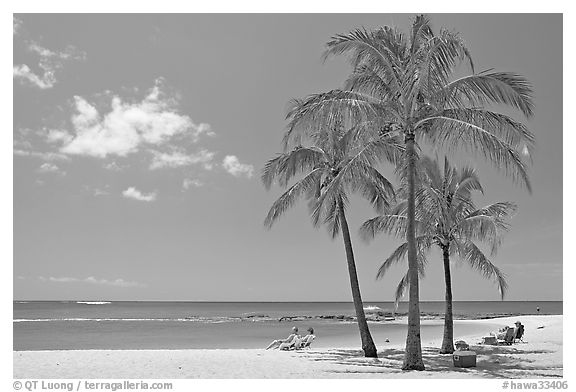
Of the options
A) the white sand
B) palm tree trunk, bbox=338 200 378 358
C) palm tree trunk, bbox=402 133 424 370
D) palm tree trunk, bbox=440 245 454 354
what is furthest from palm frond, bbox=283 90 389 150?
palm tree trunk, bbox=440 245 454 354

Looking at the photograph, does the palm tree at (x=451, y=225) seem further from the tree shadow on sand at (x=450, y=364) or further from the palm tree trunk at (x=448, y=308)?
the tree shadow on sand at (x=450, y=364)

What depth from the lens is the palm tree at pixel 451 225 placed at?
50.4 ft

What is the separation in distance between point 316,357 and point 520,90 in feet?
27.5

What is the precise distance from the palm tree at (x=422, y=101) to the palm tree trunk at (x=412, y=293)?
20mm

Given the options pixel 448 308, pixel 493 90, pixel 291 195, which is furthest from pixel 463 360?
pixel 291 195

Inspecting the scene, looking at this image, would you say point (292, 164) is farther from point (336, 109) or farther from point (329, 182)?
point (336, 109)

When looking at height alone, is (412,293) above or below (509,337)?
above

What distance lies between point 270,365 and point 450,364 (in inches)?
167

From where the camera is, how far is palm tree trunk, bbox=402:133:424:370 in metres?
11.8

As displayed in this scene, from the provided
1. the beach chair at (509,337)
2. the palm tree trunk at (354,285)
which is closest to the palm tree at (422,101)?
the palm tree trunk at (354,285)

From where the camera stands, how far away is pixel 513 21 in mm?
12812

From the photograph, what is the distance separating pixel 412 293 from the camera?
38.8 feet
